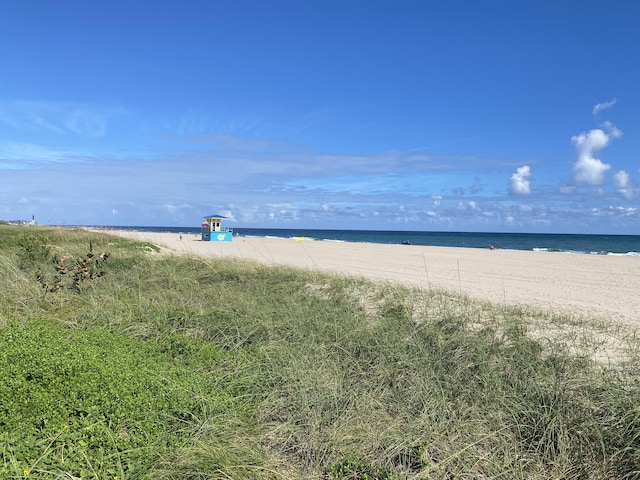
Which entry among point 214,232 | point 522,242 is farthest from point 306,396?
point 522,242

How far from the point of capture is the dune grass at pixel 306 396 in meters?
2.84

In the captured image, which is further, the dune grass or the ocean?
the ocean

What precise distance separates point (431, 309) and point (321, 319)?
182 cm

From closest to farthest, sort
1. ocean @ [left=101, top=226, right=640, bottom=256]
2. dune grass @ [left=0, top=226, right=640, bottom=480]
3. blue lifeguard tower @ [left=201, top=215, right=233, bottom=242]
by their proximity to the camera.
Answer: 1. dune grass @ [left=0, top=226, right=640, bottom=480]
2. blue lifeguard tower @ [left=201, top=215, right=233, bottom=242]
3. ocean @ [left=101, top=226, right=640, bottom=256]

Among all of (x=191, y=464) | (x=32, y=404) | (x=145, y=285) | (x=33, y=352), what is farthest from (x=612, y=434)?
(x=145, y=285)

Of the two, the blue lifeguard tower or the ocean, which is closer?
the blue lifeguard tower

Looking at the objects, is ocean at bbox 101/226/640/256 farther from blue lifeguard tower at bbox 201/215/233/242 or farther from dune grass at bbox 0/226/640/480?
dune grass at bbox 0/226/640/480

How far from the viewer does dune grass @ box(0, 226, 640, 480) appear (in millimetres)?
2844

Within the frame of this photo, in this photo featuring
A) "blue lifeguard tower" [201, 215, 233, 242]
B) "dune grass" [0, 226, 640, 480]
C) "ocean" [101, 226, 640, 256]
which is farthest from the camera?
"ocean" [101, 226, 640, 256]

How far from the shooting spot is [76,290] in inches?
299

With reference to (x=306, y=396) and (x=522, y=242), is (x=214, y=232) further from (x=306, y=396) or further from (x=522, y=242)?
(x=522, y=242)

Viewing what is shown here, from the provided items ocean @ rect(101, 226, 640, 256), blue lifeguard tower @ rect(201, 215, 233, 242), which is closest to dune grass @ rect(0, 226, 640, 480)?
ocean @ rect(101, 226, 640, 256)

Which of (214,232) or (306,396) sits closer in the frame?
(306,396)

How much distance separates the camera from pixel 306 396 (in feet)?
12.1
